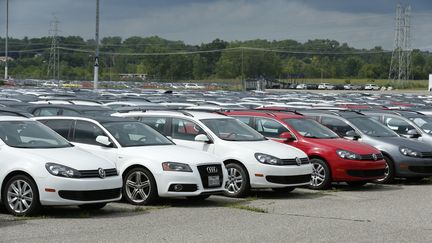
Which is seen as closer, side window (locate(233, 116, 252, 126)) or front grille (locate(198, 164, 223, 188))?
front grille (locate(198, 164, 223, 188))

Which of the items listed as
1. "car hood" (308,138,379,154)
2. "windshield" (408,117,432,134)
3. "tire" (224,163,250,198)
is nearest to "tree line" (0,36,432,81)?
"windshield" (408,117,432,134)

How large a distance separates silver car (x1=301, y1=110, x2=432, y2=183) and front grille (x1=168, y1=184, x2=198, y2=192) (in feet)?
19.6

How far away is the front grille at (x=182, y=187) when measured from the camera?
12.3 metres

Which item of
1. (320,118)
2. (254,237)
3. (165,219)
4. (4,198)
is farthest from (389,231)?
(320,118)

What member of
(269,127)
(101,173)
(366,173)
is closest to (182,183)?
(101,173)

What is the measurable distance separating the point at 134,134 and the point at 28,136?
6.76 ft

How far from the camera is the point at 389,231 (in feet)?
34.0

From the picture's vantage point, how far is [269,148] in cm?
1434

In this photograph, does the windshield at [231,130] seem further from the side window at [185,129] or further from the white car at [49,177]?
the white car at [49,177]

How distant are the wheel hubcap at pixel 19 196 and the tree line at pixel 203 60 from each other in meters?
135

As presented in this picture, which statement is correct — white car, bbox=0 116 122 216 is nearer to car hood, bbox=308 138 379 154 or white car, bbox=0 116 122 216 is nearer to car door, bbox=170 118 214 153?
car door, bbox=170 118 214 153

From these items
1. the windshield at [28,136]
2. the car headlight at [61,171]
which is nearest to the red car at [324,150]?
the windshield at [28,136]

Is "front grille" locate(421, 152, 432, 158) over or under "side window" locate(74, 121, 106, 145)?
under

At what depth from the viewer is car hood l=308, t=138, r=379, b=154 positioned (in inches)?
629
